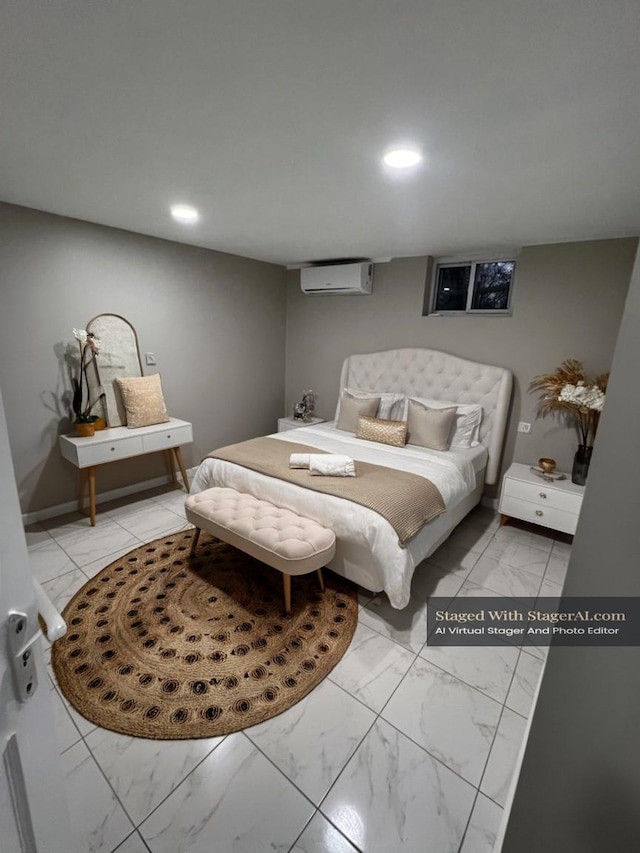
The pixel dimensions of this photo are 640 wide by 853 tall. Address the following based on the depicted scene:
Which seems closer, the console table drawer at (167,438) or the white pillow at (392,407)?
the console table drawer at (167,438)

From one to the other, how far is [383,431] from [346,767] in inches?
93.1

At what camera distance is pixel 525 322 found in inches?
122

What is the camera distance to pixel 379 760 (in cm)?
139

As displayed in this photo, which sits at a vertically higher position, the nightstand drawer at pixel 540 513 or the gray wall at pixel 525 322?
the gray wall at pixel 525 322

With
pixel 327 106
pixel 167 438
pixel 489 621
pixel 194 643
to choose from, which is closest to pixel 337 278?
pixel 167 438

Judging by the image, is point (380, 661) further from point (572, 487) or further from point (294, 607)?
point (572, 487)

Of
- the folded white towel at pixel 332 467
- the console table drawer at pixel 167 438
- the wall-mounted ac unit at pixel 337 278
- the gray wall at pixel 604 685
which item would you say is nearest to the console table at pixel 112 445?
the console table drawer at pixel 167 438

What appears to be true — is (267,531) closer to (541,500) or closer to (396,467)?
(396,467)

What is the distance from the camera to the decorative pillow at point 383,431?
10.7ft

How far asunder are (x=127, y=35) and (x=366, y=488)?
6.98 feet

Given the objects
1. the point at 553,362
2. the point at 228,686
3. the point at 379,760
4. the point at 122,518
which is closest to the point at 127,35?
the point at 228,686

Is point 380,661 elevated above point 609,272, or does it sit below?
below

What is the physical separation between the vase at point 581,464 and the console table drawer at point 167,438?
3.29 meters

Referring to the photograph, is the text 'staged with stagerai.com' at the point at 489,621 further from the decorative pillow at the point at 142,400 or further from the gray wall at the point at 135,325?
the gray wall at the point at 135,325
